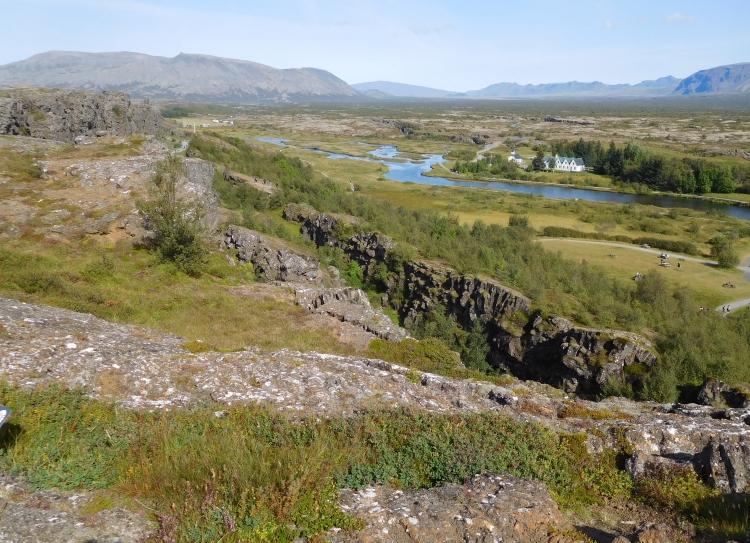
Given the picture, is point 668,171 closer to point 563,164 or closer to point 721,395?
point 563,164

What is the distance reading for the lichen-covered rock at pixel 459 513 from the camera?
23.4 ft

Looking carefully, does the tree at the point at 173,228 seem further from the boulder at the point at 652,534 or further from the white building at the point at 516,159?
the white building at the point at 516,159

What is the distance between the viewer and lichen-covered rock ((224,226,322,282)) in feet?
113

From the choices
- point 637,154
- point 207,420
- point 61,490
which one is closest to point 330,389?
point 207,420

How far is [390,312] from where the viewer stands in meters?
46.4

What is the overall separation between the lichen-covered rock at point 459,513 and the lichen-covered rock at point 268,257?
26848 mm

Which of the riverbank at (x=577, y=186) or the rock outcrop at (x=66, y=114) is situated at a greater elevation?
the rock outcrop at (x=66, y=114)

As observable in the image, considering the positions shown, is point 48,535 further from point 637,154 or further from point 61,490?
point 637,154

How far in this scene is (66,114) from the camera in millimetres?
53875

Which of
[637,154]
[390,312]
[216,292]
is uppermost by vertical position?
[637,154]

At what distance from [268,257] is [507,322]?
20.2 m

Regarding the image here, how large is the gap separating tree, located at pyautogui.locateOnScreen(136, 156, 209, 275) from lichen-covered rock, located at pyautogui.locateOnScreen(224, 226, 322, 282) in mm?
6573

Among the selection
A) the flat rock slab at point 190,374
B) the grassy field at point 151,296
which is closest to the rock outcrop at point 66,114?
the grassy field at point 151,296

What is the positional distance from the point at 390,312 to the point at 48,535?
4040 cm
